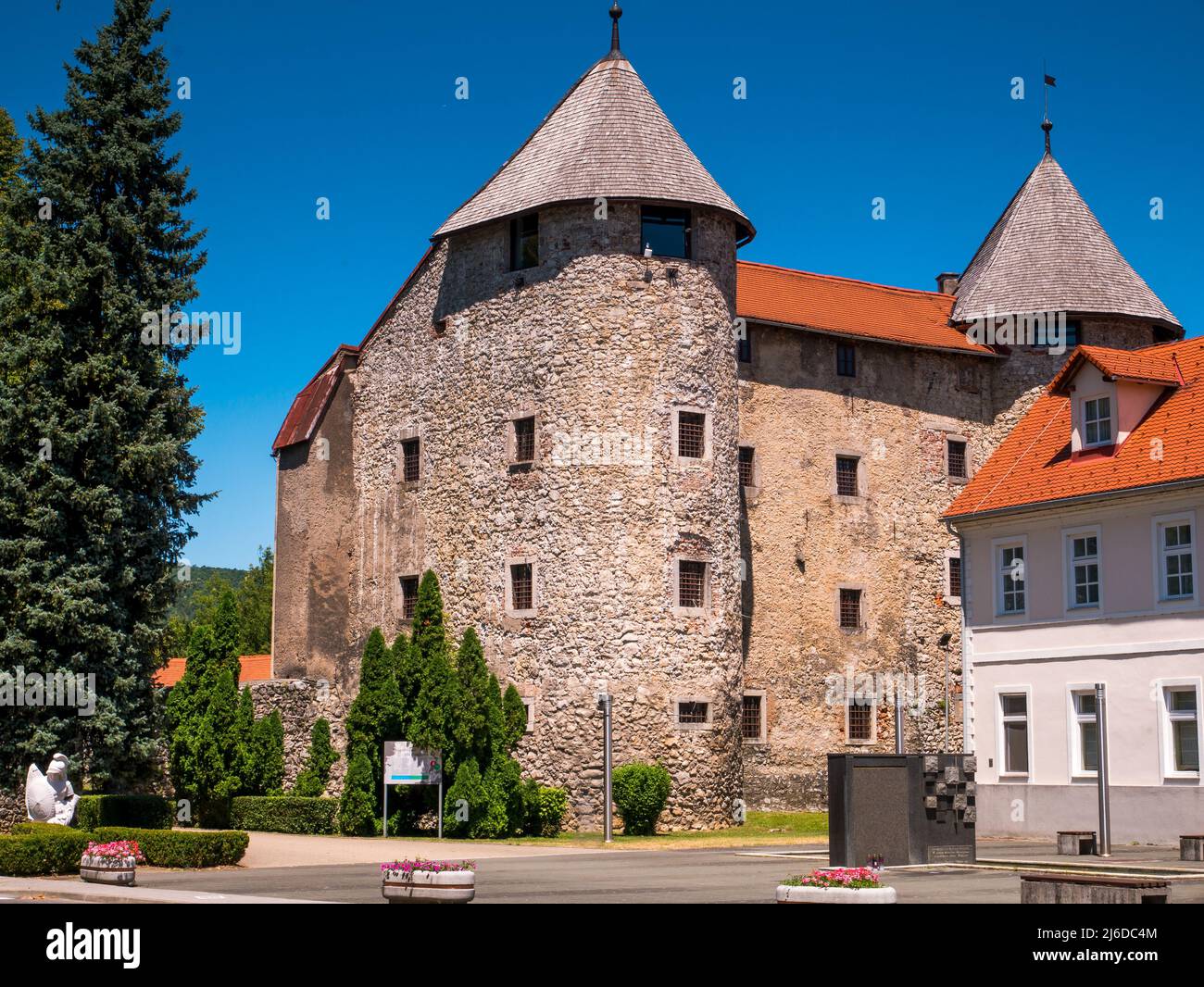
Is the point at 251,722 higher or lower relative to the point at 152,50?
lower

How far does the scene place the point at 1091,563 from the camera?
32.8 m

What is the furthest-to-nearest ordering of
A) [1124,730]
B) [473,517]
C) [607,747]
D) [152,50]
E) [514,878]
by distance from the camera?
[473,517], [607,747], [152,50], [1124,730], [514,878]

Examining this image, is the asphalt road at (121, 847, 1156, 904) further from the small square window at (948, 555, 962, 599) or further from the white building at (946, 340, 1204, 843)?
the small square window at (948, 555, 962, 599)

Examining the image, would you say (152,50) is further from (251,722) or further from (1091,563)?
(1091,563)

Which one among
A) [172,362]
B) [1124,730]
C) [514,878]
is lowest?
[514,878]

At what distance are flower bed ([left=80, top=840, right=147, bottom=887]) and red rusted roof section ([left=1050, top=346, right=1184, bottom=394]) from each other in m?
21.7

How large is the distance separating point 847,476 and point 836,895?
32.5 metres

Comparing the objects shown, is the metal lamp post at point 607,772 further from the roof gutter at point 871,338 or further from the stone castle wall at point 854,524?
the roof gutter at point 871,338

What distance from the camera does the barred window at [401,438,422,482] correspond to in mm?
45188

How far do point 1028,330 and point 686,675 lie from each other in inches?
724

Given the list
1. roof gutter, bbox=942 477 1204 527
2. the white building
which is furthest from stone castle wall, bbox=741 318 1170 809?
the white building

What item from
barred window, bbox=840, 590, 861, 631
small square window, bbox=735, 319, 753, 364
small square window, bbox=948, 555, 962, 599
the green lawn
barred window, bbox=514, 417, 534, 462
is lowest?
the green lawn
